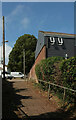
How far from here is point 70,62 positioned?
6.92 m

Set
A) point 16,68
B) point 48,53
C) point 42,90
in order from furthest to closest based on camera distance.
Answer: point 16,68 < point 48,53 < point 42,90

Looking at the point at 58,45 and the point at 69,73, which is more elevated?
the point at 58,45

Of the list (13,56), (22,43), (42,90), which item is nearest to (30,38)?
(22,43)

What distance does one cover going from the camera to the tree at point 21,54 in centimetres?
3716

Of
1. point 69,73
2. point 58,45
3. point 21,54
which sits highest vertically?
point 21,54

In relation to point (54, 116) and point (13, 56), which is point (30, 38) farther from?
point (54, 116)

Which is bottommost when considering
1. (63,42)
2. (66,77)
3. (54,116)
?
(54,116)

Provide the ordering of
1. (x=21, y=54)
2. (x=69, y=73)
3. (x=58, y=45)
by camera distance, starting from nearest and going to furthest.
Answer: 1. (x=69, y=73)
2. (x=58, y=45)
3. (x=21, y=54)

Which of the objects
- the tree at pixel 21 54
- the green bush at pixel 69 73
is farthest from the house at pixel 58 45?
the tree at pixel 21 54

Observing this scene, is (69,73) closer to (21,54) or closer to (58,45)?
(58,45)

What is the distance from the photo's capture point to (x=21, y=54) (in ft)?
124

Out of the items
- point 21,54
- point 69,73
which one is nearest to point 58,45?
point 69,73

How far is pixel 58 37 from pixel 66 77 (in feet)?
36.5

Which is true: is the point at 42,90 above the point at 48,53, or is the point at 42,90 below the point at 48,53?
below
